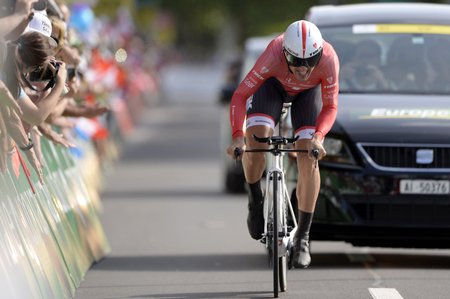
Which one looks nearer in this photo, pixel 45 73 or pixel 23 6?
pixel 23 6

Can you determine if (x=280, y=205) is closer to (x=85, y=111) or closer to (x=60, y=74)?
(x=60, y=74)

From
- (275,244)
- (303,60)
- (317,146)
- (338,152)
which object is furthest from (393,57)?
(275,244)

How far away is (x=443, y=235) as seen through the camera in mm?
12742

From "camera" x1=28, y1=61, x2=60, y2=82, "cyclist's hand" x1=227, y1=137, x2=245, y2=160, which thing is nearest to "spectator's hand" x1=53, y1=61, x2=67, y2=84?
"camera" x1=28, y1=61, x2=60, y2=82

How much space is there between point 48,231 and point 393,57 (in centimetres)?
405

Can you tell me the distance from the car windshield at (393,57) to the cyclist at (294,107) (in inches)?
78.5

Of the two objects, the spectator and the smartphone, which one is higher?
the smartphone

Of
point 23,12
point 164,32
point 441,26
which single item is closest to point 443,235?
point 441,26

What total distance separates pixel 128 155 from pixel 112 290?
73.1ft

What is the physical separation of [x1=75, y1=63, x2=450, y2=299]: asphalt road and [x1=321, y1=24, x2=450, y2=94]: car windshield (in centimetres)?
148

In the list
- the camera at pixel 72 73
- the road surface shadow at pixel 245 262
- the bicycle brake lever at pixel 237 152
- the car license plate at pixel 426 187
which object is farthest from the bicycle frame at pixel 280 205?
the camera at pixel 72 73

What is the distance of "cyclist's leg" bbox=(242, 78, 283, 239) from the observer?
11742 mm

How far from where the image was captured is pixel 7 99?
9867 millimetres

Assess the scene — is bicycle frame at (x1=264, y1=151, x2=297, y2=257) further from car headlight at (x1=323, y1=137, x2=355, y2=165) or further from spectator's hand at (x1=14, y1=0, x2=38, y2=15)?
spectator's hand at (x1=14, y1=0, x2=38, y2=15)
